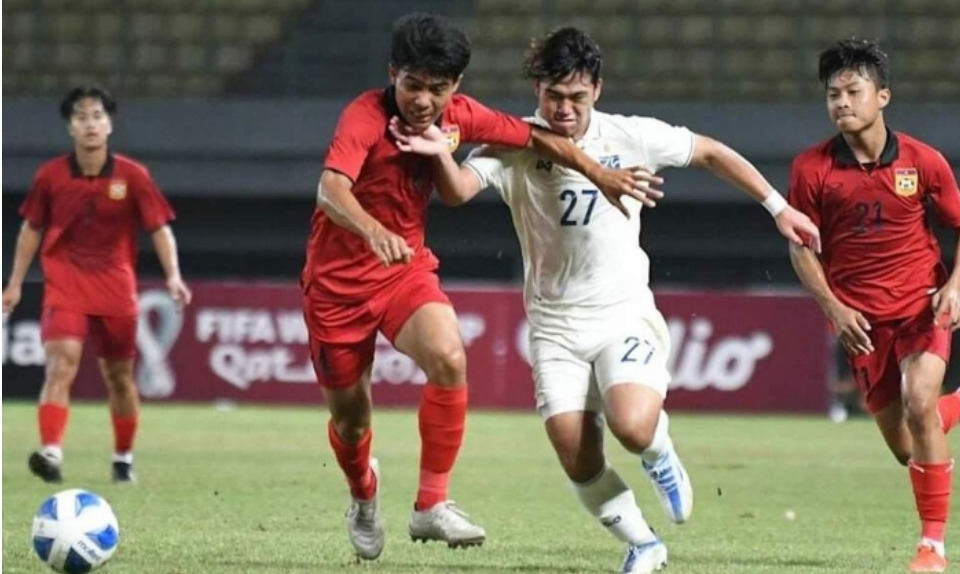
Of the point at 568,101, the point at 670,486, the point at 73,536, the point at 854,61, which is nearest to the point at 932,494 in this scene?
the point at 670,486

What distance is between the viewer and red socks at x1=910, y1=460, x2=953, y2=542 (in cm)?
759

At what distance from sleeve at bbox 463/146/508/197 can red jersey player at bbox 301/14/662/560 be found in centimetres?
13

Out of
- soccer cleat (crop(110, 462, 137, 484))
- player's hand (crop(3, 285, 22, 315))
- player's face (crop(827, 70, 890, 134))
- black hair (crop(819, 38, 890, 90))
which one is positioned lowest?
soccer cleat (crop(110, 462, 137, 484))

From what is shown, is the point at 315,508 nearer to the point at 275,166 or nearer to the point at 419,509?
the point at 419,509

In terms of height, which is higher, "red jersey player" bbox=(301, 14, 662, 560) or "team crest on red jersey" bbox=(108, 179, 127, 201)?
"red jersey player" bbox=(301, 14, 662, 560)

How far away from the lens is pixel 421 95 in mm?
6926

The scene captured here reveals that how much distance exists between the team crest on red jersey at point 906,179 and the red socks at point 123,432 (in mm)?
4732

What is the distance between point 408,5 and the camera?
1791cm

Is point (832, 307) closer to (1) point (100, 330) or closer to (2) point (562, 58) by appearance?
(2) point (562, 58)

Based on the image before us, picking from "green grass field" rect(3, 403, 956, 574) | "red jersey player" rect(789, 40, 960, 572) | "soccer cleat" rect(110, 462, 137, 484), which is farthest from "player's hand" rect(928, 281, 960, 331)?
"soccer cleat" rect(110, 462, 137, 484)

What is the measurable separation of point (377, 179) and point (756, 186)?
1226 mm

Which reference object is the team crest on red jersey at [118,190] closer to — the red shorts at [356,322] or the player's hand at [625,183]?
the red shorts at [356,322]

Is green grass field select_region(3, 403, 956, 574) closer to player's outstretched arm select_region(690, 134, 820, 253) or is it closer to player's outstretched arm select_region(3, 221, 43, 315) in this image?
player's outstretched arm select_region(3, 221, 43, 315)

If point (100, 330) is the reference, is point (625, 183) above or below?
above
